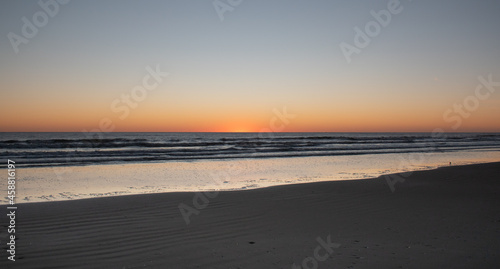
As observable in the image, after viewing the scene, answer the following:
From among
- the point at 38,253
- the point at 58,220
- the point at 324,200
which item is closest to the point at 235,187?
the point at 324,200

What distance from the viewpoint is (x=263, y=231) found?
5805mm

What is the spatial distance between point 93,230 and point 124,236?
0.76 metres

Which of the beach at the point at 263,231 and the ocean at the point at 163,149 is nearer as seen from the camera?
the beach at the point at 263,231

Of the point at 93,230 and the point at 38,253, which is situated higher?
the point at 93,230

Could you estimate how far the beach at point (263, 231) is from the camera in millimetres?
4500

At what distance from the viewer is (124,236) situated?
18.1 ft

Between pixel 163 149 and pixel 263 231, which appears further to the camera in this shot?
pixel 163 149

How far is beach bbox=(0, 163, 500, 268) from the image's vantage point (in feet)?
14.8

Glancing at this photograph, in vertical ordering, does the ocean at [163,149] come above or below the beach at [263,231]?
above

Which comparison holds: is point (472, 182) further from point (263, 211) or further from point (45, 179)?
point (45, 179)

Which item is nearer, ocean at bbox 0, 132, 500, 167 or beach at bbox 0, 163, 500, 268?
beach at bbox 0, 163, 500, 268

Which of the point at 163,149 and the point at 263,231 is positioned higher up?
the point at 163,149

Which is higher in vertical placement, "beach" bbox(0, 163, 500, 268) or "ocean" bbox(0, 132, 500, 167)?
"ocean" bbox(0, 132, 500, 167)

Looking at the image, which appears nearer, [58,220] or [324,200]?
[58,220]
